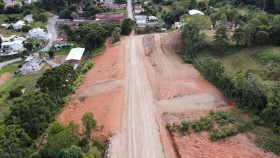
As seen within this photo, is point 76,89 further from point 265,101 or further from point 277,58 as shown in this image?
point 277,58

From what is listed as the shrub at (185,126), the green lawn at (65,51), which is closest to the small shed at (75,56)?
the green lawn at (65,51)

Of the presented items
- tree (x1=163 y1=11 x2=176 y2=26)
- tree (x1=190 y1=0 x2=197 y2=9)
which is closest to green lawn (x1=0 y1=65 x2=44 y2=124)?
tree (x1=163 y1=11 x2=176 y2=26)

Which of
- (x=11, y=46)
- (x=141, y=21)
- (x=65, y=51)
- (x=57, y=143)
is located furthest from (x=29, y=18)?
(x=57, y=143)

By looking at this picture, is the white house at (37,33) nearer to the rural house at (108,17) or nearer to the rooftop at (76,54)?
the rooftop at (76,54)

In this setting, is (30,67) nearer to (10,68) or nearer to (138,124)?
(10,68)

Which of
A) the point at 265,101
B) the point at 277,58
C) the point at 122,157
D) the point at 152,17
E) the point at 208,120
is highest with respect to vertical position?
the point at 152,17

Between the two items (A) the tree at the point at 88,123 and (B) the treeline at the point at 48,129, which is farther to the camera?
(A) the tree at the point at 88,123

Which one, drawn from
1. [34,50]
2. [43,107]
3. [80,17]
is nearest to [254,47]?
[43,107]
